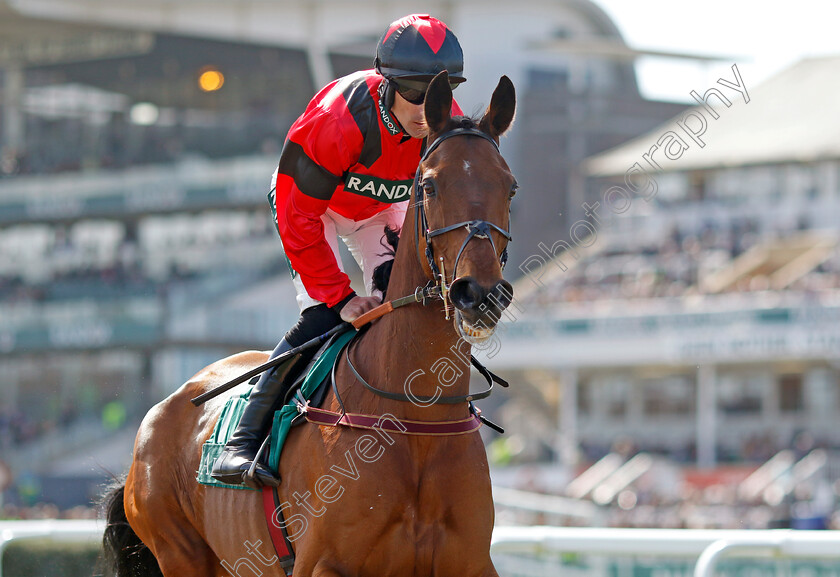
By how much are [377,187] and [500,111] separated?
0.61m

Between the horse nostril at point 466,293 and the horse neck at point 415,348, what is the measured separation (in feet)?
1.13

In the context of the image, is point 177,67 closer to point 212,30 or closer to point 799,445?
point 212,30

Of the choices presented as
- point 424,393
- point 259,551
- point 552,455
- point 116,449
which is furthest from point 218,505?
point 116,449

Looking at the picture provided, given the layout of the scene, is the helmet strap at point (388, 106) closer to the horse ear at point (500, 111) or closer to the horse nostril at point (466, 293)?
the horse ear at point (500, 111)

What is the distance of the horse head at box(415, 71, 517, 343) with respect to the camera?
109 inches

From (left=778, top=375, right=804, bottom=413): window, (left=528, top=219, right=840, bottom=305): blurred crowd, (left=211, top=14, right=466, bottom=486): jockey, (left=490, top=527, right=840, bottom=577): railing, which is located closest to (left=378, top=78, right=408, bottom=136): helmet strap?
(left=211, top=14, right=466, bottom=486): jockey

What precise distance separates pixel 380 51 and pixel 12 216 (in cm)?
2851

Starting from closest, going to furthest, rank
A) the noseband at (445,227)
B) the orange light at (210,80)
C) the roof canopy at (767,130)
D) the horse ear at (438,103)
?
the noseband at (445,227)
the horse ear at (438,103)
the roof canopy at (767,130)
the orange light at (210,80)

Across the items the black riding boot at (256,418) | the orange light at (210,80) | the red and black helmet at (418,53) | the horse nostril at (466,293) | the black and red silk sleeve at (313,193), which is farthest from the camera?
the orange light at (210,80)

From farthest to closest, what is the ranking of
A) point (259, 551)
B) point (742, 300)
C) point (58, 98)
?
1. point (58, 98)
2. point (742, 300)
3. point (259, 551)

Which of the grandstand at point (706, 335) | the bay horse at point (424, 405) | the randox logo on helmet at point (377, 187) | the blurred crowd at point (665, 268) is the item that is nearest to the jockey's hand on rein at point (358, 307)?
the bay horse at point (424, 405)

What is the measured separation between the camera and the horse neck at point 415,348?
3.16m

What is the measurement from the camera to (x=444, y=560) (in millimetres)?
3104

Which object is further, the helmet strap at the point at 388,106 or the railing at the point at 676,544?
the railing at the point at 676,544
